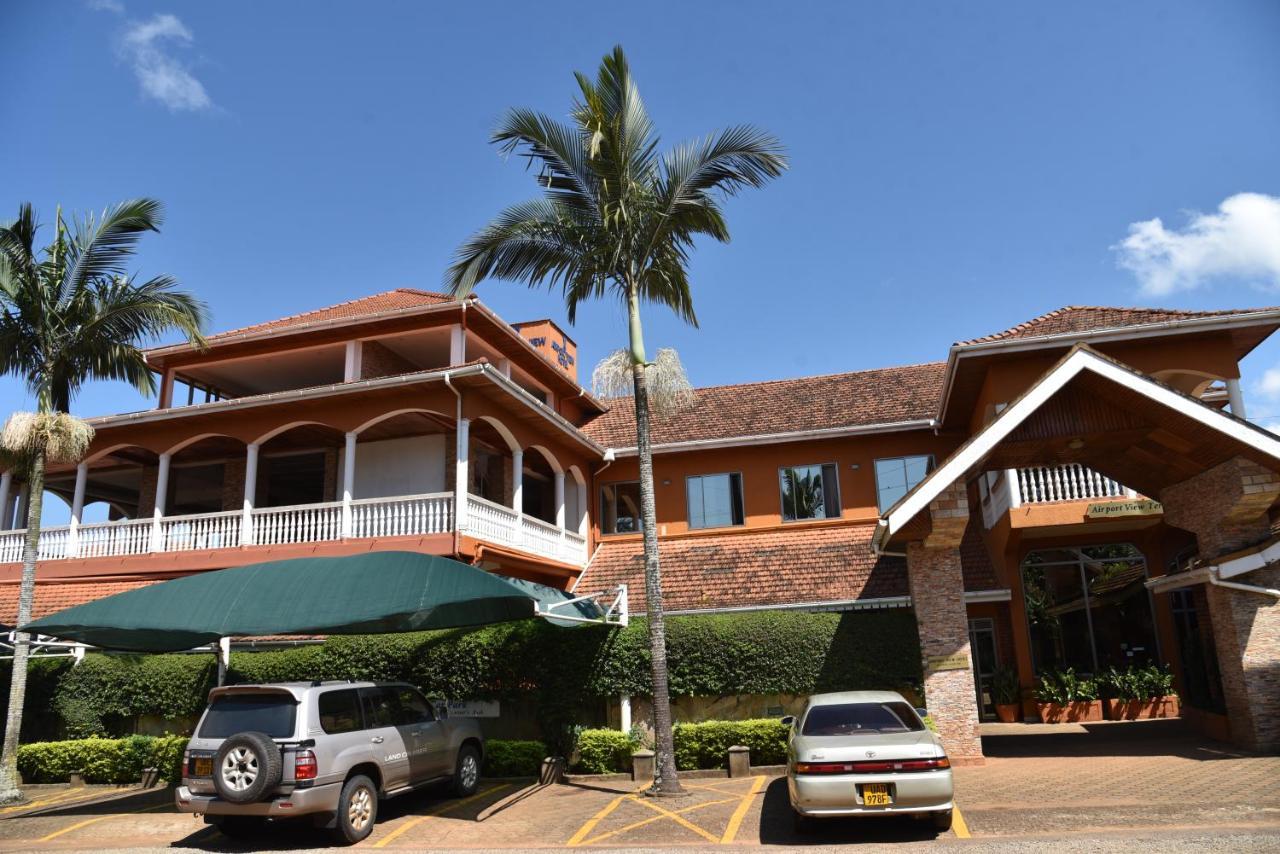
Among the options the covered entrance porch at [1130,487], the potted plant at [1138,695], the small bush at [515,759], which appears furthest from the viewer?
the potted plant at [1138,695]

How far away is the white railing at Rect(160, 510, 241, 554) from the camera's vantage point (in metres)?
19.8

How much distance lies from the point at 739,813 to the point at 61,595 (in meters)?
16.8

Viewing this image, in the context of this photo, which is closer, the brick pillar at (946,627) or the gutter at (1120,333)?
the brick pillar at (946,627)

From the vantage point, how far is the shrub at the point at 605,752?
14.9 m

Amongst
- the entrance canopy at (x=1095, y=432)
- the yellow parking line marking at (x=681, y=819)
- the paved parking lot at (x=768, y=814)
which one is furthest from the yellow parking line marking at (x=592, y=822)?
the entrance canopy at (x=1095, y=432)

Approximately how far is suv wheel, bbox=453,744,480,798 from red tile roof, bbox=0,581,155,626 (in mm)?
9934

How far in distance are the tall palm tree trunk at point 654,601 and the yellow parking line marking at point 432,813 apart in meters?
2.80

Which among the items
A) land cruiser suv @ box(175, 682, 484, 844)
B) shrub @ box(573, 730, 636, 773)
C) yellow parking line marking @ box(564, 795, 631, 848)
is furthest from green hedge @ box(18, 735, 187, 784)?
yellow parking line marking @ box(564, 795, 631, 848)

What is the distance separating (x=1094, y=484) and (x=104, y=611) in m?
18.1

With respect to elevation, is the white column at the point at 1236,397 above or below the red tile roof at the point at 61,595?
above

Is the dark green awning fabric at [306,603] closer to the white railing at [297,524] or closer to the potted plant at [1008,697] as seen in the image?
the white railing at [297,524]

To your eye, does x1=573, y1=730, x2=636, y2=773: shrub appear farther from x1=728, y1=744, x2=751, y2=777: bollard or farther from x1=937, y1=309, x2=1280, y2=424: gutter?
x1=937, y1=309, x2=1280, y2=424: gutter

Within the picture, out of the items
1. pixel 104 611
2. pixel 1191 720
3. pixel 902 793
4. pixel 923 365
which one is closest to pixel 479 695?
pixel 104 611

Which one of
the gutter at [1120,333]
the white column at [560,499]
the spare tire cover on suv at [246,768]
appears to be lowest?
the spare tire cover on suv at [246,768]
